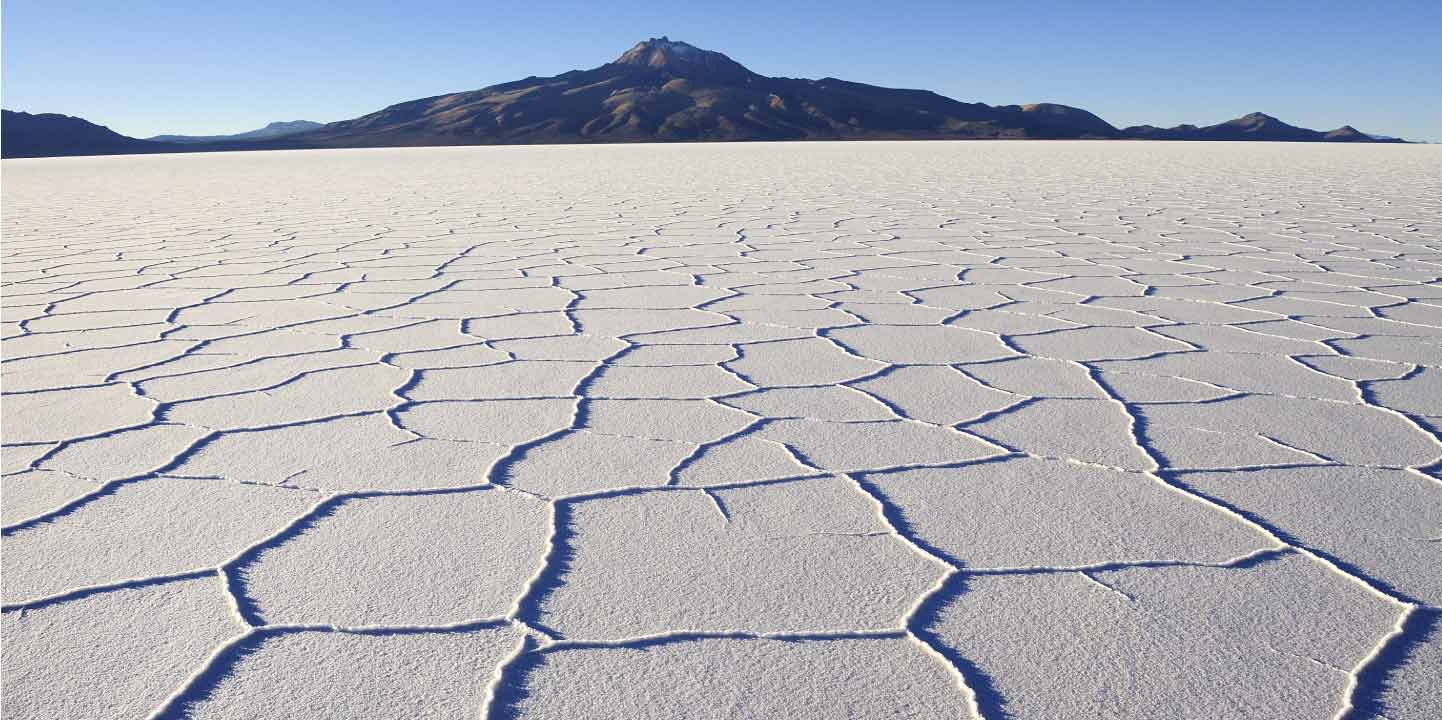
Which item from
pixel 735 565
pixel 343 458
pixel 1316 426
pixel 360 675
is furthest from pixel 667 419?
pixel 1316 426

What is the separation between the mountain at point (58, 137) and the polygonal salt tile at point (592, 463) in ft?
138

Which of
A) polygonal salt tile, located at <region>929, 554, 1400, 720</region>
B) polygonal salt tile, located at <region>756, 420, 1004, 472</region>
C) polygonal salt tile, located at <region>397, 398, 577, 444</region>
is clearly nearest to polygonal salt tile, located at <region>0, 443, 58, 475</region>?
polygonal salt tile, located at <region>397, 398, 577, 444</region>

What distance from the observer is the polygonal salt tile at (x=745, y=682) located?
962 mm

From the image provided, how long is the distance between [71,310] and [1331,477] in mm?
2737

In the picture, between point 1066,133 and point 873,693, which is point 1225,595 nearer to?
point 873,693

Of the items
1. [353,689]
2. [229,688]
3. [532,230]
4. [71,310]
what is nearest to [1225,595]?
[353,689]

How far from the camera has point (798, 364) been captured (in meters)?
2.21

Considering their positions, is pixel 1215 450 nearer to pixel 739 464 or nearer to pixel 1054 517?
pixel 1054 517

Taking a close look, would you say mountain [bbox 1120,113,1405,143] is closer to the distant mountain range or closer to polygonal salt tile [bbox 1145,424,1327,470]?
the distant mountain range

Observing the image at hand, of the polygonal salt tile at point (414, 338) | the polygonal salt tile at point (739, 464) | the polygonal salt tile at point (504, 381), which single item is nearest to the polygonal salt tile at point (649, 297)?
the polygonal salt tile at point (414, 338)

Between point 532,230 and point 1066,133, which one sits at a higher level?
point 532,230

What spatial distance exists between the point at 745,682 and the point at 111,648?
570 millimetres

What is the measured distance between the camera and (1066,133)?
72938 millimetres

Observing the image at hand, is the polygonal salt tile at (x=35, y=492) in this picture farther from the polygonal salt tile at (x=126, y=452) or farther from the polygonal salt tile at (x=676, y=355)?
the polygonal salt tile at (x=676, y=355)
